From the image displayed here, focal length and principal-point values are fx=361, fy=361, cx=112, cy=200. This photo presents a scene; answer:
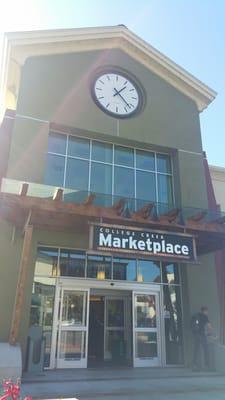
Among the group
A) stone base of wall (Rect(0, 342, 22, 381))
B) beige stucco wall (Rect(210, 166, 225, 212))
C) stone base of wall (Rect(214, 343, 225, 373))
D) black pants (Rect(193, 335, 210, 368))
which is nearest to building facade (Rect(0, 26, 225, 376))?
stone base of wall (Rect(0, 342, 22, 381))

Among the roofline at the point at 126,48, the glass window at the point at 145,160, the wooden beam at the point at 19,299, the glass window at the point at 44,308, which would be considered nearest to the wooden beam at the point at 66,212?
the wooden beam at the point at 19,299

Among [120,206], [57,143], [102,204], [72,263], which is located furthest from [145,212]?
[57,143]

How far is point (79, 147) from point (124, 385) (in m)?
7.34

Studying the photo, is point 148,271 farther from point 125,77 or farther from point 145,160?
point 125,77

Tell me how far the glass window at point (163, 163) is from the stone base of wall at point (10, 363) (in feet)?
25.5

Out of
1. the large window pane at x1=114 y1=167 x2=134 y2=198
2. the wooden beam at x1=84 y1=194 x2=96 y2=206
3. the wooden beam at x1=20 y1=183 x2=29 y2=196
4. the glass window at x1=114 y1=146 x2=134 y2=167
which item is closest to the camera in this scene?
the wooden beam at x1=20 y1=183 x2=29 y2=196

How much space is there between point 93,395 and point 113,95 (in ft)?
31.7

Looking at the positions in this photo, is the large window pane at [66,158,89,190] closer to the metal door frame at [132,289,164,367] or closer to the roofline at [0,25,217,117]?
the roofline at [0,25,217,117]

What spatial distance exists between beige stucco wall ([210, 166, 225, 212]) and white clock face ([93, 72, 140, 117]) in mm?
4235

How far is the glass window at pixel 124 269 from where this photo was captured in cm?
1150

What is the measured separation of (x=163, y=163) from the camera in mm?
13383

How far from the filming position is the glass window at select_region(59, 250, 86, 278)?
10.8 meters

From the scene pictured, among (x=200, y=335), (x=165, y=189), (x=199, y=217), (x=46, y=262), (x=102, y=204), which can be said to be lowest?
(x=200, y=335)

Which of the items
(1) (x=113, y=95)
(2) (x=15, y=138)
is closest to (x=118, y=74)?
(1) (x=113, y=95)
